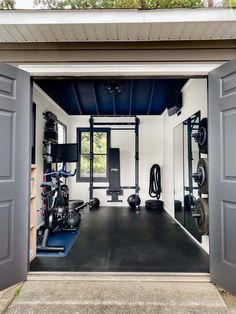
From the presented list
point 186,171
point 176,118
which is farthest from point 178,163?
point 176,118

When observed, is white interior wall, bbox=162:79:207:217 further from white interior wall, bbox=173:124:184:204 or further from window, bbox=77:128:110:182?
window, bbox=77:128:110:182

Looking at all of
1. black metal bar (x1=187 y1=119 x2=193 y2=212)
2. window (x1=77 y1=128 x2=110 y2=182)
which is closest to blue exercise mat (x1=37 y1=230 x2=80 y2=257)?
black metal bar (x1=187 y1=119 x2=193 y2=212)

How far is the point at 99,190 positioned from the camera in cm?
722

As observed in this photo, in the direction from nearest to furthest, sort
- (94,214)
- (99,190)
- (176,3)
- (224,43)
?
(224,43) < (176,3) < (94,214) < (99,190)

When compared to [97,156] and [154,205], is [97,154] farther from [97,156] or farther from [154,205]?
[154,205]

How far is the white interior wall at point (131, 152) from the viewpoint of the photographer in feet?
23.6

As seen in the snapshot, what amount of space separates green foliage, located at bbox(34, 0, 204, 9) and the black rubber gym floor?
3.11 m

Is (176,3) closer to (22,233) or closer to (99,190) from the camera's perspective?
(22,233)

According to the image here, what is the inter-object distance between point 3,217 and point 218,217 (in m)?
2.22

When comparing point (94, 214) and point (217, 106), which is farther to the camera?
point (94, 214)

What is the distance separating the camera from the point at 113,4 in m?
2.83

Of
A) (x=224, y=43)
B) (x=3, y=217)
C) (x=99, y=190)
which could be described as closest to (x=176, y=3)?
(x=224, y=43)

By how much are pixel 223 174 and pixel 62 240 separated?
2.83m

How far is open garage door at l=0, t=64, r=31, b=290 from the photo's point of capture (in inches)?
88.5
